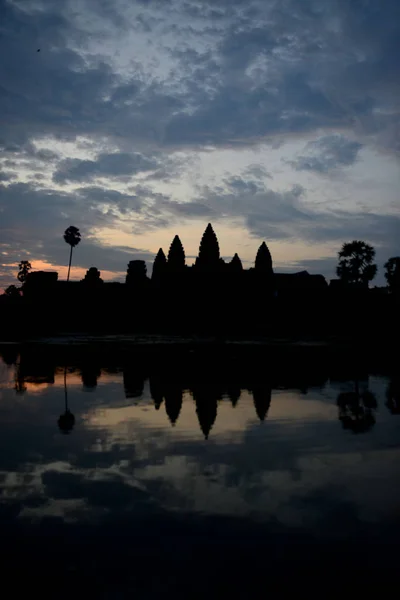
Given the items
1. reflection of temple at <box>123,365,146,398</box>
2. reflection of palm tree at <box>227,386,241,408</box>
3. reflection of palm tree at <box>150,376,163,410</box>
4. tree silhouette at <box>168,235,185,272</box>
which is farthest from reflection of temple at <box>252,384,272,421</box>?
tree silhouette at <box>168,235,185,272</box>

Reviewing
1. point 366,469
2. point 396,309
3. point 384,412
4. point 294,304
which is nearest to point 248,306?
point 294,304

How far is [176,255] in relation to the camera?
77.8 meters

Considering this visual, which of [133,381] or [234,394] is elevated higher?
[234,394]

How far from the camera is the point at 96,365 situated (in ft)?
62.1

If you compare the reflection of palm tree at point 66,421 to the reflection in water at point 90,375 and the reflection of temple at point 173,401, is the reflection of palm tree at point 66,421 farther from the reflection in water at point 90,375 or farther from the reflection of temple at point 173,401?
the reflection in water at point 90,375

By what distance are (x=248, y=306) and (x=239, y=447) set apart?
177 ft

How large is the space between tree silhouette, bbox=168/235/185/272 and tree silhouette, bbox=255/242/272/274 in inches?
443

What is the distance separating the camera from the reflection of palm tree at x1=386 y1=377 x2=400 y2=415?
10.7 meters

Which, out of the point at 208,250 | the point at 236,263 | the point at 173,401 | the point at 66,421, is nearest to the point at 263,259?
the point at 236,263

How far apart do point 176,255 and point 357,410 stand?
68120mm

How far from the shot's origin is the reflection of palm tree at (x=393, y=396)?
10.7 metres

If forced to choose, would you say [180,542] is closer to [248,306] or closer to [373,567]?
[373,567]

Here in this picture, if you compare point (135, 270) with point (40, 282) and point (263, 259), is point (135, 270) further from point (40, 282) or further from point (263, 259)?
point (263, 259)

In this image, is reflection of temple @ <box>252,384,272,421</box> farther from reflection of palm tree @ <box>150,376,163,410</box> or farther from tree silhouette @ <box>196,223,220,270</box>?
tree silhouette @ <box>196,223,220,270</box>
